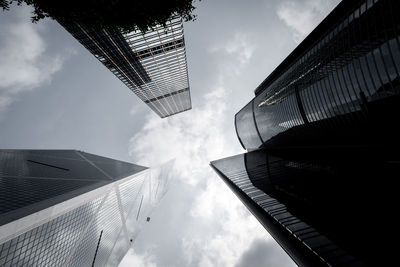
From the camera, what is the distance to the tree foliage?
13.7 metres

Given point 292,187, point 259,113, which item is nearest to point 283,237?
point 292,187

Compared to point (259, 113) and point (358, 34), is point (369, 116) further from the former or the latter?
point (259, 113)

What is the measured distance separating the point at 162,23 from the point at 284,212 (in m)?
19.1

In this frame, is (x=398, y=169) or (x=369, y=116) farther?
(x=369, y=116)

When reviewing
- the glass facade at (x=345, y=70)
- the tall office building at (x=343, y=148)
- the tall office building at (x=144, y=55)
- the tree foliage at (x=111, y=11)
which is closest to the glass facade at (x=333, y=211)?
the tall office building at (x=343, y=148)

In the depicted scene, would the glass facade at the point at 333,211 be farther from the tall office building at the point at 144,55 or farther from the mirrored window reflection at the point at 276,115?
the tall office building at the point at 144,55

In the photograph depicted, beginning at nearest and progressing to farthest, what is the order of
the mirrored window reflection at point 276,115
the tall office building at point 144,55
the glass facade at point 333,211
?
the glass facade at point 333,211
the mirrored window reflection at point 276,115
the tall office building at point 144,55

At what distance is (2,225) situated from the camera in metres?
23.1

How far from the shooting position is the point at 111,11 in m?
14.4

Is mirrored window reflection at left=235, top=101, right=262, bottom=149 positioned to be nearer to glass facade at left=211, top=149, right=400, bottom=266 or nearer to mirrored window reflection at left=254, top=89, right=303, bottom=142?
mirrored window reflection at left=254, top=89, right=303, bottom=142

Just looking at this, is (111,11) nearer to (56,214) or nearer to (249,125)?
(56,214)

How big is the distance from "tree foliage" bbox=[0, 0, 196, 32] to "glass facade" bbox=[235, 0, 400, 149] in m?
22.8

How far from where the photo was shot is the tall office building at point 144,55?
5500 centimetres

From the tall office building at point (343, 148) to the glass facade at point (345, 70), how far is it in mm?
123
